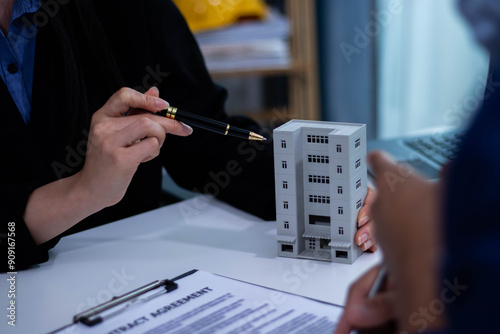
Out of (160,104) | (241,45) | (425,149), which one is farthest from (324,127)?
(241,45)

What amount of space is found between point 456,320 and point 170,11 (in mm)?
1048

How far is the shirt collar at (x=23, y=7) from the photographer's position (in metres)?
1.09

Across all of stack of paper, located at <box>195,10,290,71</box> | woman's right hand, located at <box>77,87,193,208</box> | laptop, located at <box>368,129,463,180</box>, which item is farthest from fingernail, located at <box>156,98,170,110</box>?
stack of paper, located at <box>195,10,290,71</box>

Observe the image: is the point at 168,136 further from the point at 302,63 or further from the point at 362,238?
the point at 302,63

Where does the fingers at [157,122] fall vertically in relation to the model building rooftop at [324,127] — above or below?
above

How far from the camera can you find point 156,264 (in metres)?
0.90

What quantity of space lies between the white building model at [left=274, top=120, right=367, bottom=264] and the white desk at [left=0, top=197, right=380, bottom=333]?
0.03 meters

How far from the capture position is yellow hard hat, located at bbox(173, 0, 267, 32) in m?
2.41

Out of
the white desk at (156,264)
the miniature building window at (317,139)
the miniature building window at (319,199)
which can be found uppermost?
the miniature building window at (317,139)

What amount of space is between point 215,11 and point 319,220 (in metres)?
1.68

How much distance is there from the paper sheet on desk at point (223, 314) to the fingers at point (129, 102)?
27cm

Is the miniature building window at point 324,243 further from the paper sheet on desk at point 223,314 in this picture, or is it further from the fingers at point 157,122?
the fingers at point 157,122

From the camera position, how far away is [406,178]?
1.40 feet

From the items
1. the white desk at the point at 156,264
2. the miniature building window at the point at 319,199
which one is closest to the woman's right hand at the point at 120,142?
the white desk at the point at 156,264
